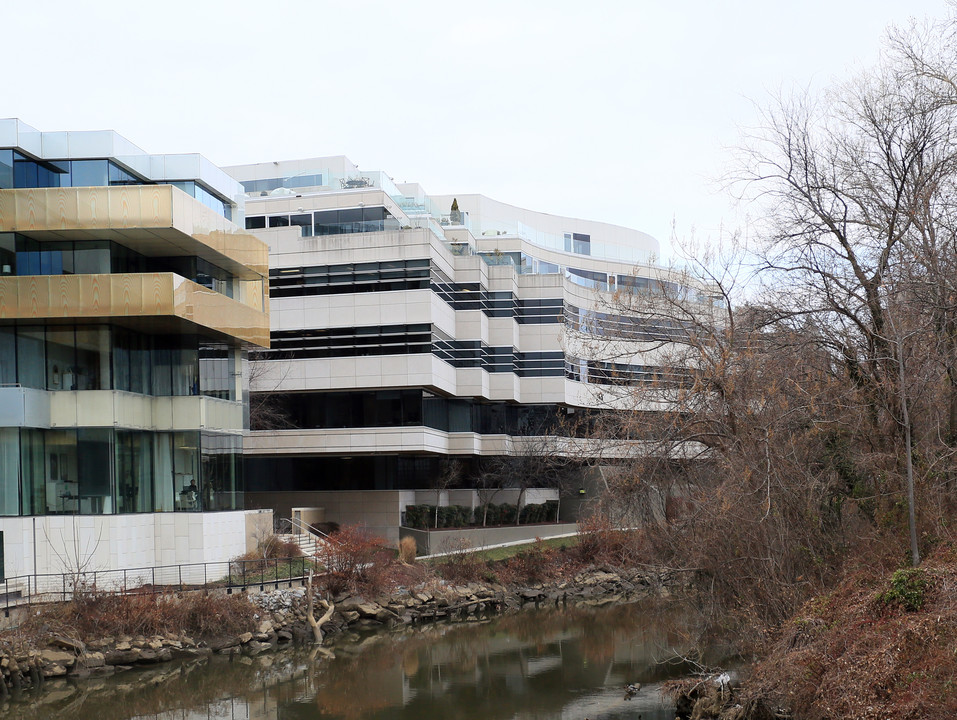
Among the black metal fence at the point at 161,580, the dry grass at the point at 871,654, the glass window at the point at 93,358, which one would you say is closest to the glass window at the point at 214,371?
the glass window at the point at 93,358

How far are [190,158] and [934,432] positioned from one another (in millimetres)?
27539

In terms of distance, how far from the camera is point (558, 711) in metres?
24.6

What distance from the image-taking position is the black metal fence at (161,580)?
3095cm

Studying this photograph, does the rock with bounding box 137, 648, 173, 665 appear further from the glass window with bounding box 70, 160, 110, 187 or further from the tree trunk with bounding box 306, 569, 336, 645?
the glass window with bounding box 70, 160, 110, 187

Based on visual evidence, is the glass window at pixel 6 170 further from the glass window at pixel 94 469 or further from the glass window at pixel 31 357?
the glass window at pixel 94 469

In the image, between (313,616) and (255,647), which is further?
(313,616)

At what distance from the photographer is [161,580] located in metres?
35.3

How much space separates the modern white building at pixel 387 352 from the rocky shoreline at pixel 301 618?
34.9ft

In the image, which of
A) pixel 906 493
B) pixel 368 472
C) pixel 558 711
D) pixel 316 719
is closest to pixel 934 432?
pixel 906 493

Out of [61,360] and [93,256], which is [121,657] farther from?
[93,256]

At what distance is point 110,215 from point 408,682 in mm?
18333

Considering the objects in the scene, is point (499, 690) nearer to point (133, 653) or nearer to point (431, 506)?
point (133, 653)

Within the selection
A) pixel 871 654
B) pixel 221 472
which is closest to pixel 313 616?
pixel 221 472

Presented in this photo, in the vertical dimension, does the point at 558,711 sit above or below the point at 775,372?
below
